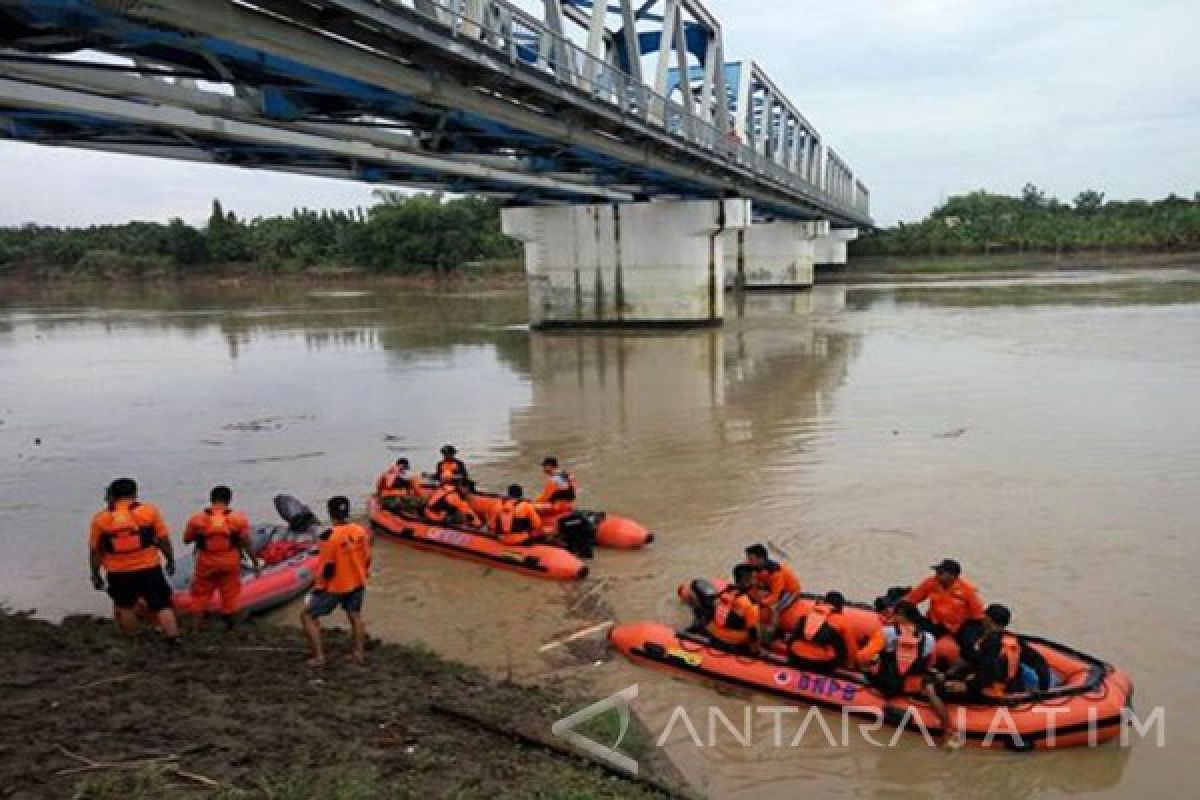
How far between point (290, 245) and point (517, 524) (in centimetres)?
8292

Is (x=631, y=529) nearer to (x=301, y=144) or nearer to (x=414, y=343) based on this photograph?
(x=301, y=144)

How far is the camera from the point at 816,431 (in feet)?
54.0

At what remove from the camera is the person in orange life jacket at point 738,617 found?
302 inches

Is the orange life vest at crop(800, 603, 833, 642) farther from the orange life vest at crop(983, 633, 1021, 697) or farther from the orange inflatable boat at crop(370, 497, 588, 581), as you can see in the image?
the orange inflatable boat at crop(370, 497, 588, 581)

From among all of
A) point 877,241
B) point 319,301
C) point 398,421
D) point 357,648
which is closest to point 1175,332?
point 398,421

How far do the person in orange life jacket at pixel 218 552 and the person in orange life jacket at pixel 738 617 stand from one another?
401 centimetres

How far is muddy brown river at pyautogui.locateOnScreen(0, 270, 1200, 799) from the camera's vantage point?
7.35 metres

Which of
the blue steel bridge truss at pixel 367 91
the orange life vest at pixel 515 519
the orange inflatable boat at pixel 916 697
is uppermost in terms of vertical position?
the blue steel bridge truss at pixel 367 91

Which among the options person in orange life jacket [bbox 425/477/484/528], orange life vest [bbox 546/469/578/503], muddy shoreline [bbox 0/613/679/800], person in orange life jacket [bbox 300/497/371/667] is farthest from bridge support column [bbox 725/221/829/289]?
muddy shoreline [bbox 0/613/679/800]

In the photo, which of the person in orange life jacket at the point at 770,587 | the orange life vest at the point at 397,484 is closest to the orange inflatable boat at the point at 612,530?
the orange life vest at the point at 397,484

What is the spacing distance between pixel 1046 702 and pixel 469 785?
4017mm

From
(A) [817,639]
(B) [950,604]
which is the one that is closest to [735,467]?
(A) [817,639]

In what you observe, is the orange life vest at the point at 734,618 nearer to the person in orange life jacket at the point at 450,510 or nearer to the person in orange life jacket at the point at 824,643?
the person in orange life jacket at the point at 824,643

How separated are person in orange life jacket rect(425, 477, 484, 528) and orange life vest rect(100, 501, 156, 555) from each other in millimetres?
4014
